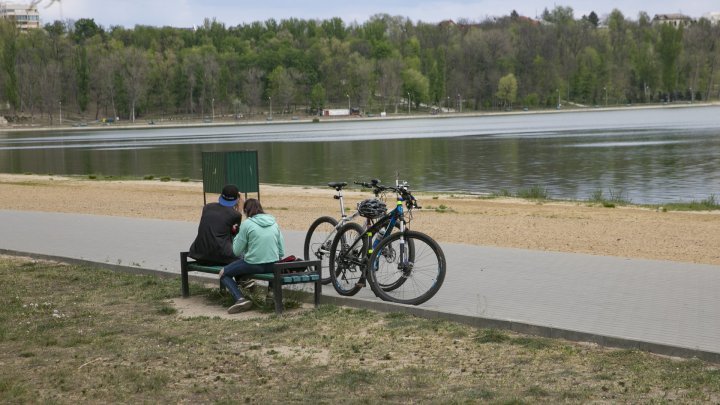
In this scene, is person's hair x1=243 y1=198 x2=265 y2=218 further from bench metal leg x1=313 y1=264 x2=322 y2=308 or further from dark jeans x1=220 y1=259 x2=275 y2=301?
bench metal leg x1=313 y1=264 x2=322 y2=308

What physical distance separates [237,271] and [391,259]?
1487 mm

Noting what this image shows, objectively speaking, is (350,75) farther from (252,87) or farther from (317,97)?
(252,87)

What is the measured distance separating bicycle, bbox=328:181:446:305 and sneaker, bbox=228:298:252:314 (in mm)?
970

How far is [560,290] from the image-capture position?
9.02 metres

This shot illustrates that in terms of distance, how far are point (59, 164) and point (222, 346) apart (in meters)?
49.9

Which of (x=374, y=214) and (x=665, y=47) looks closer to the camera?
(x=374, y=214)

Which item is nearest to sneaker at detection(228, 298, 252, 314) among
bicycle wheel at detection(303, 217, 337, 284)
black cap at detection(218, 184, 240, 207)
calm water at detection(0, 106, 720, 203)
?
black cap at detection(218, 184, 240, 207)

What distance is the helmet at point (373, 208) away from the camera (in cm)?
902

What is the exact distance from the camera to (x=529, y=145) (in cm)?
6166

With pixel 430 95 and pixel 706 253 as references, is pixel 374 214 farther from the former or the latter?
pixel 430 95

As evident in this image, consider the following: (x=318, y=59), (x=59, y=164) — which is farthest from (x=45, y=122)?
(x=59, y=164)

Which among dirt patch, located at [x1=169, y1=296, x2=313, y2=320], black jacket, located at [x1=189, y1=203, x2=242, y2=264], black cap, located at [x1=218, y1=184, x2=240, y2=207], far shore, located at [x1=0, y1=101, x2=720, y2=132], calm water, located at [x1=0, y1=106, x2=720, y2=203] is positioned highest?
black cap, located at [x1=218, y1=184, x2=240, y2=207]

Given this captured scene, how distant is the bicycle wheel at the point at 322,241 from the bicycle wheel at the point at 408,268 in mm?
1132

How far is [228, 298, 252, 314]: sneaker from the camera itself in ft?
28.2
